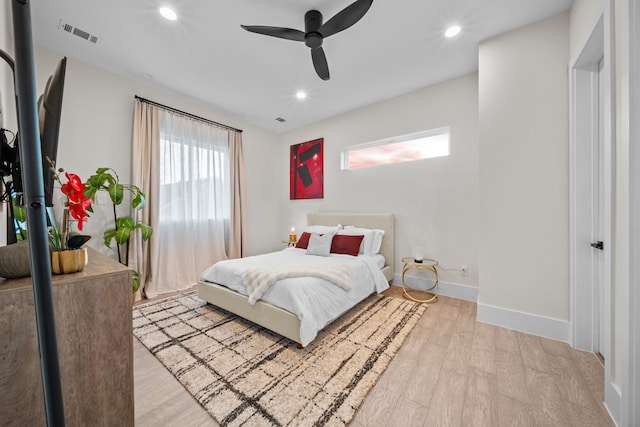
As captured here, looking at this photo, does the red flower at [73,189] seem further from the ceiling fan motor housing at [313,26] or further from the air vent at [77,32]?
the air vent at [77,32]

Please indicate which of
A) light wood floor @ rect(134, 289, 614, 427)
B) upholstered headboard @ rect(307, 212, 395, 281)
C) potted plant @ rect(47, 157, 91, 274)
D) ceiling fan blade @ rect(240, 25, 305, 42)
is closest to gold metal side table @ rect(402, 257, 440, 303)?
upholstered headboard @ rect(307, 212, 395, 281)

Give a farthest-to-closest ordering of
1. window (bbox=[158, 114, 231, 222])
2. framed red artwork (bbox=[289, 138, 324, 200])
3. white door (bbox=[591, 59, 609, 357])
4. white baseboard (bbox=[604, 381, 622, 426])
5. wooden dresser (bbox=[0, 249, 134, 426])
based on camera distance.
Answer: framed red artwork (bbox=[289, 138, 324, 200]) < window (bbox=[158, 114, 231, 222]) < white door (bbox=[591, 59, 609, 357]) < white baseboard (bbox=[604, 381, 622, 426]) < wooden dresser (bbox=[0, 249, 134, 426])

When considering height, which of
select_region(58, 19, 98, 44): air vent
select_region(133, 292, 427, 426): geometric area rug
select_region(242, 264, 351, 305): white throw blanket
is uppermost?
select_region(58, 19, 98, 44): air vent

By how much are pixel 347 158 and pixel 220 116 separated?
2.19 meters

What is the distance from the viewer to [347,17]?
5.64 ft

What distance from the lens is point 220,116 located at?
381 cm

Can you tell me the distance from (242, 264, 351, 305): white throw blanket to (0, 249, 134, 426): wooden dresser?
1110mm

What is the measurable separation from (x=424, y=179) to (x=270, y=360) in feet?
8.96

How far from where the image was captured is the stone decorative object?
726 millimetres

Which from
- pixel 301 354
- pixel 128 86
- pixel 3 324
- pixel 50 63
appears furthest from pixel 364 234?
pixel 50 63

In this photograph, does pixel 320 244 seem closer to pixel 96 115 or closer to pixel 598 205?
pixel 598 205

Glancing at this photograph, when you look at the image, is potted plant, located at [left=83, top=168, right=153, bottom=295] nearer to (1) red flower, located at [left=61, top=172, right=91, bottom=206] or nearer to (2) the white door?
(1) red flower, located at [left=61, top=172, right=91, bottom=206]

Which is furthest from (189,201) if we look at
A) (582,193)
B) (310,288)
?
(582,193)

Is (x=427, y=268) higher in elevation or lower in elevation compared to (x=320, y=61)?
lower
